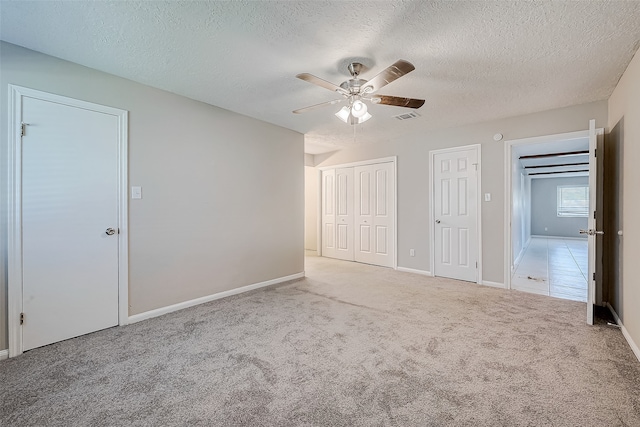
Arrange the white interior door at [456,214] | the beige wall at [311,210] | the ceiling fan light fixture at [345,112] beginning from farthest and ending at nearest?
1. the beige wall at [311,210]
2. the white interior door at [456,214]
3. the ceiling fan light fixture at [345,112]

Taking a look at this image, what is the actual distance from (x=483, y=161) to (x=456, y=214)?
885 mm

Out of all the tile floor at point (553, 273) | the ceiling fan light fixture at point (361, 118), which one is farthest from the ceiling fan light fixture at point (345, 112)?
the tile floor at point (553, 273)

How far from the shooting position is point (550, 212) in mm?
10320

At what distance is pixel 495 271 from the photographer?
4.03m

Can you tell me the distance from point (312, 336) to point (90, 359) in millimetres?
1761

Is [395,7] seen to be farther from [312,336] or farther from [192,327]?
[192,327]

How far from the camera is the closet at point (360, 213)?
17.4 feet

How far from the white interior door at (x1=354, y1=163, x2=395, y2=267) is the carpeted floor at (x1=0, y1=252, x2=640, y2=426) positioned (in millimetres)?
2253

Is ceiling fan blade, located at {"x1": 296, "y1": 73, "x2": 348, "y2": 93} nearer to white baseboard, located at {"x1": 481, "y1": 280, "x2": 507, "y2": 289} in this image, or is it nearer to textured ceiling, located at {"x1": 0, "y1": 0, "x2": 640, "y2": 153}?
textured ceiling, located at {"x1": 0, "y1": 0, "x2": 640, "y2": 153}

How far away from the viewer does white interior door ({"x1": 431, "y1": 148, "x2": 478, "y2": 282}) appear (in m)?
4.25

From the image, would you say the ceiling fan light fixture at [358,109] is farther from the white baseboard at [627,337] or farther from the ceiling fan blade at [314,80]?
the white baseboard at [627,337]

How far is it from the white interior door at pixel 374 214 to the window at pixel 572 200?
8.79 metres

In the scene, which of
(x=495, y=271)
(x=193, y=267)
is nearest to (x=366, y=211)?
(x=495, y=271)

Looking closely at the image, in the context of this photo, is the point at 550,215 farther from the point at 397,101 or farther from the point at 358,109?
the point at 358,109
